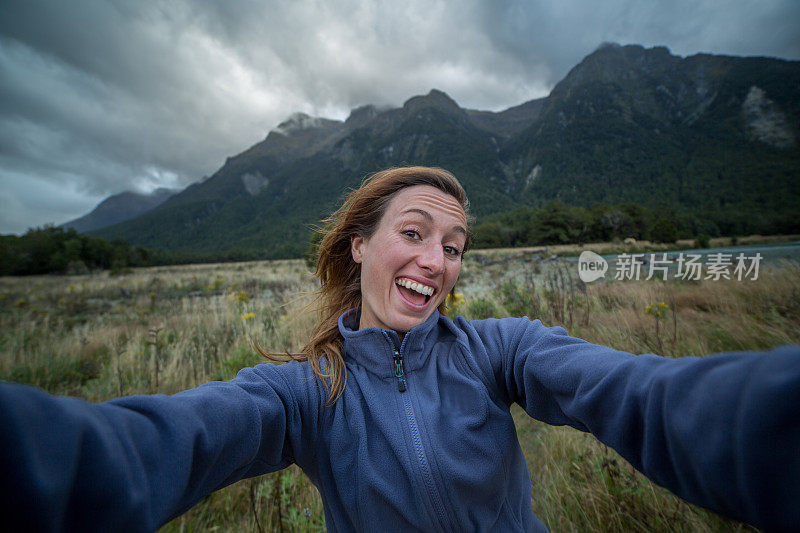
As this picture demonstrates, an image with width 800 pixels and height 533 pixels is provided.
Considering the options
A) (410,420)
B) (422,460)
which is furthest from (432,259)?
(422,460)

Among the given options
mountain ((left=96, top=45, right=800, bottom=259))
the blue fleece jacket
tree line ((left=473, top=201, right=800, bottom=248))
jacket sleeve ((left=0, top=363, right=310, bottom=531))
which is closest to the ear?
the blue fleece jacket

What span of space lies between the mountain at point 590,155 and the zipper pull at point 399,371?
3272cm

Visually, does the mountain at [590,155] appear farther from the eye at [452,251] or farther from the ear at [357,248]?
the eye at [452,251]

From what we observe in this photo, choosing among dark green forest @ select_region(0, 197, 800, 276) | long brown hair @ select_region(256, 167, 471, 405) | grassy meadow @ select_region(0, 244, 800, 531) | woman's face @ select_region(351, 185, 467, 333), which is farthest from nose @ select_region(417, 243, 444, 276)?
dark green forest @ select_region(0, 197, 800, 276)

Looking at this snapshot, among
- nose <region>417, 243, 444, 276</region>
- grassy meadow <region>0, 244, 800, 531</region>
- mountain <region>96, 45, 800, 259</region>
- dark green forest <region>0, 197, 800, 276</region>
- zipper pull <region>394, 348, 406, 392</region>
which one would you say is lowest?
grassy meadow <region>0, 244, 800, 531</region>

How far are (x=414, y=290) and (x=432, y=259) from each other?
0.58ft

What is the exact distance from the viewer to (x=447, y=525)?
3.18ft

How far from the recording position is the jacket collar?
3.81 feet

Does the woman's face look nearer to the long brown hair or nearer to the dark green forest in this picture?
the long brown hair

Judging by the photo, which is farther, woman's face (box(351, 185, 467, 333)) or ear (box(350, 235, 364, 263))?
ear (box(350, 235, 364, 263))

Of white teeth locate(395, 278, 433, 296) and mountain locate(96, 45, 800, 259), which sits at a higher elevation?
mountain locate(96, 45, 800, 259)

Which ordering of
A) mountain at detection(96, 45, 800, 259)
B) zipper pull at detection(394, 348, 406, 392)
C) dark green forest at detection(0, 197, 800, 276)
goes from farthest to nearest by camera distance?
mountain at detection(96, 45, 800, 259)
dark green forest at detection(0, 197, 800, 276)
zipper pull at detection(394, 348, 406, 392)

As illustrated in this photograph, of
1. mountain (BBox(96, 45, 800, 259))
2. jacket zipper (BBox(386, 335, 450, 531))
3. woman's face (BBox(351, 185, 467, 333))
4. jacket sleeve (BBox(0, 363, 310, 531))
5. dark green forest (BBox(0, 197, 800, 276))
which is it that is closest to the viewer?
jacket sleeve (BBox(0, 363, 310, 531))

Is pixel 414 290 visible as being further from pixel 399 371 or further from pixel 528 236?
pixel 528 236
